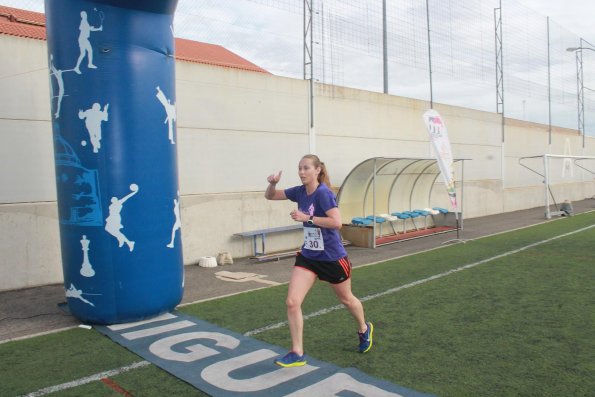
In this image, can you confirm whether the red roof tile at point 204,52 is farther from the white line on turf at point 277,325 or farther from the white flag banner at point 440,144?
the white line on turf at point 277,325

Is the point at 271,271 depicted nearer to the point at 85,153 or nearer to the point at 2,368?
the point at 85,153

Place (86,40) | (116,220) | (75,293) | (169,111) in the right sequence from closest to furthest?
1. (86,40)
2. (116,220)
3. (75,293)
4. (169,111)

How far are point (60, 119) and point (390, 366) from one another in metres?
4.23

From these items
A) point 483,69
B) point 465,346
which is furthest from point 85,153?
point 483,69

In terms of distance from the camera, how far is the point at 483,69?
61.4 ft

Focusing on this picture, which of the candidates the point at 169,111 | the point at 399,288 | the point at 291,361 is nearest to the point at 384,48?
the point at 399,288

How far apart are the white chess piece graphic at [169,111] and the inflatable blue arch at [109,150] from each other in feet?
Result: 0.06

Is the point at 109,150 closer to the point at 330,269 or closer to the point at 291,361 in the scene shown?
the point at 330,269

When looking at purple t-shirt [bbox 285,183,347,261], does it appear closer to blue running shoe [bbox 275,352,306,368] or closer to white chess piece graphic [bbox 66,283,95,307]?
blue running shoe [bbox 275,352,306,368]

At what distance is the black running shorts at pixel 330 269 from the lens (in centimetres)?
418

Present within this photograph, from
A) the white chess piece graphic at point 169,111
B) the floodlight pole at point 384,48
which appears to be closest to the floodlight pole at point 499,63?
the floodlight pole at point 384,48

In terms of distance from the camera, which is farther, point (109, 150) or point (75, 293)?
point (75, 293)

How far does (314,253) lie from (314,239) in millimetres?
123

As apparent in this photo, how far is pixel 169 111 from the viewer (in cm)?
561
